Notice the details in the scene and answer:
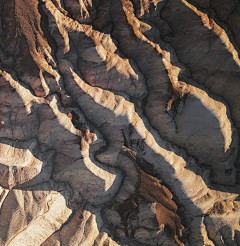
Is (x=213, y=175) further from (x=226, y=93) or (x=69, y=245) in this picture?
(x=69, y=245)

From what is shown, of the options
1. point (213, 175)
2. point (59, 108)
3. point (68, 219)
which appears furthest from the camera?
point (213, 175)

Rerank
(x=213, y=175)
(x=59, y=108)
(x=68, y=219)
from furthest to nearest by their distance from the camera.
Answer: (x=213, y=175), (x=68, y=219), (x=59, y=108)

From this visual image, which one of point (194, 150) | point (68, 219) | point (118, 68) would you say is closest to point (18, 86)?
point (118, 68)

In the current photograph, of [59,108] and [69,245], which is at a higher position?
[59,108]

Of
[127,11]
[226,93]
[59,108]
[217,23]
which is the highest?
[217,23]

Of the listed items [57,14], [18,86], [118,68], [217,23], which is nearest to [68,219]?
[18,86]

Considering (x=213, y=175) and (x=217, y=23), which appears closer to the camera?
(x=217, y=23)
